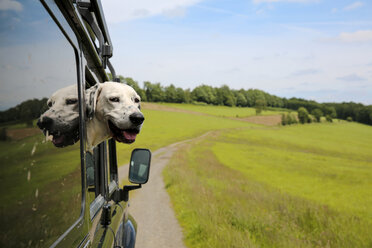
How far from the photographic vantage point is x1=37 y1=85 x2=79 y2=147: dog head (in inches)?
51.4

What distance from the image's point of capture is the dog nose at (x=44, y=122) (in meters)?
1.20

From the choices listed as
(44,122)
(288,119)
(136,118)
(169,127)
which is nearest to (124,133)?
(136,118)

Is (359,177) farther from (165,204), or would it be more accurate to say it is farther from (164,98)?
(164,98)

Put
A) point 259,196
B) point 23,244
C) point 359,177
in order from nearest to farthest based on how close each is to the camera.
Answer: point 23,244 < point 259,196 < point 359,177

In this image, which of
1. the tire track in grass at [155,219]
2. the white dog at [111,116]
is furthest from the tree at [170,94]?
the white dog at [111,116]

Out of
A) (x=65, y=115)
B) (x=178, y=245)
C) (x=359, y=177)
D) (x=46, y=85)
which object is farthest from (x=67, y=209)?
(x=359, y=177)

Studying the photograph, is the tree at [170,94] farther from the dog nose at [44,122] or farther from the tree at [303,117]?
the dog nose at [44,122]

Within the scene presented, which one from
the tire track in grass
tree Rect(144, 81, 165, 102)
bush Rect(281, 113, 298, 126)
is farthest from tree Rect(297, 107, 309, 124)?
the tire track in grass

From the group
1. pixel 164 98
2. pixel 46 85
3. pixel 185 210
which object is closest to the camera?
pixel 46 85

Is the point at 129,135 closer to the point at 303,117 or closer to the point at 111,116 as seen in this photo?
the point at 111,116

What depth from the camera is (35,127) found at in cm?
114

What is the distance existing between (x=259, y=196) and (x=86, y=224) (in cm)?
940

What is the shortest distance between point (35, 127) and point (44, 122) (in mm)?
133

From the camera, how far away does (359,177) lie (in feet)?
87.8
